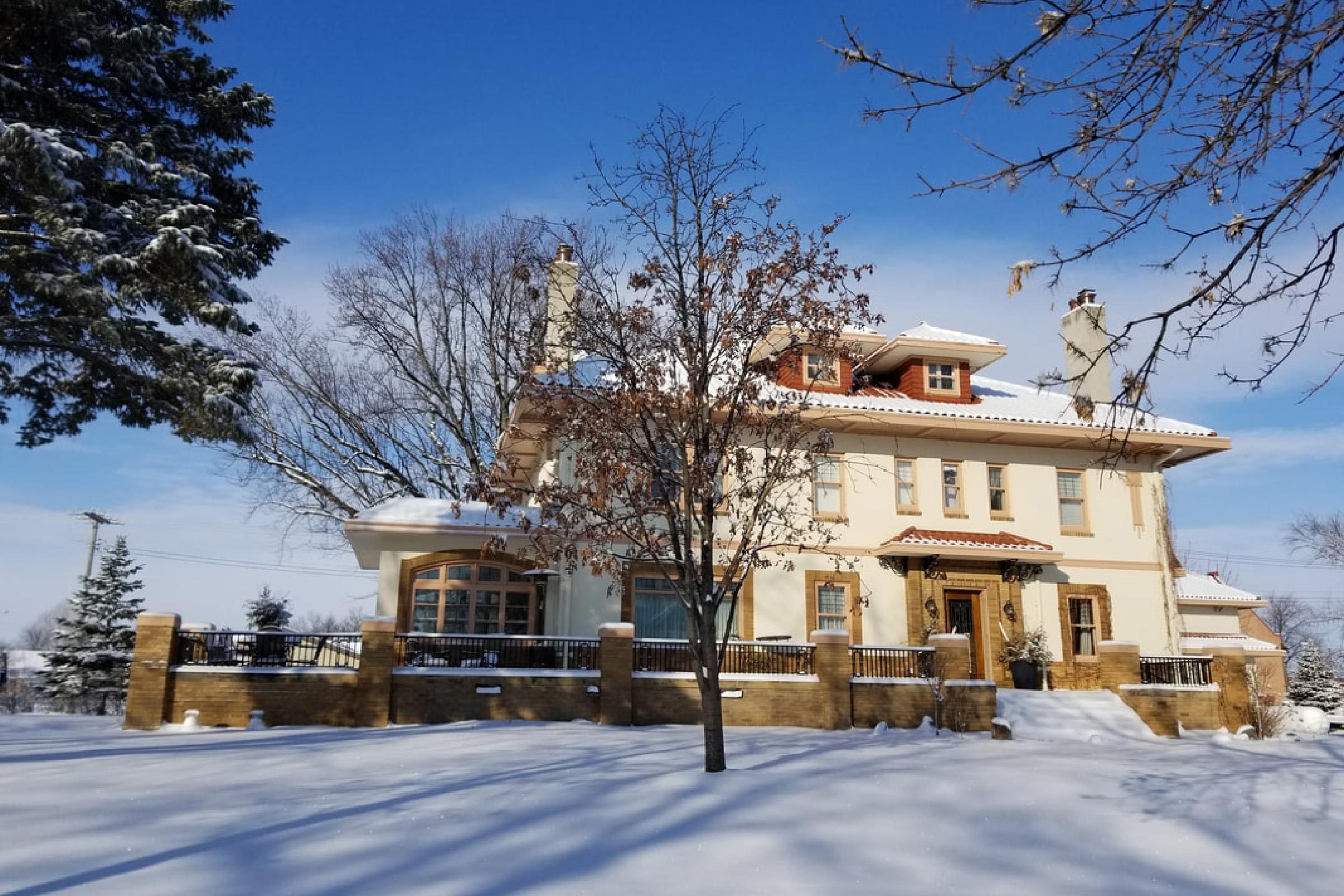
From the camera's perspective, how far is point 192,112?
611 inches

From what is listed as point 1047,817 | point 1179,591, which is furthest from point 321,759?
point 1179,591

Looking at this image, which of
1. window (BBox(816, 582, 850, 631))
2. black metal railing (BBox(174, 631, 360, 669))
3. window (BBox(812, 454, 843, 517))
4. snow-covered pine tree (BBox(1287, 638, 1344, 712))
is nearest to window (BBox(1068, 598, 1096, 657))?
window (BBox(816, 582, 850, 631))

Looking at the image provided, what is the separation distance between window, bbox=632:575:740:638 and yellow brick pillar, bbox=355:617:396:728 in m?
5.59

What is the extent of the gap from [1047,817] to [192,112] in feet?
50.4

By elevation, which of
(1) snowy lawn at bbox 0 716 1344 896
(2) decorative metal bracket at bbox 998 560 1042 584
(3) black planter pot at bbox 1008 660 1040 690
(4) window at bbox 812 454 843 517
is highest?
(4) window at bbox 812 454 843 517

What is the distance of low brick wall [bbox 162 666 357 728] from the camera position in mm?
15047

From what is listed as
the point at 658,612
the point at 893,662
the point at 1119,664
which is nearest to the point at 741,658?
the point at 893,662

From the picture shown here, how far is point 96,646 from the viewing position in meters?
24.8

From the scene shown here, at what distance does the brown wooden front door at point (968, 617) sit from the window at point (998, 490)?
203cm

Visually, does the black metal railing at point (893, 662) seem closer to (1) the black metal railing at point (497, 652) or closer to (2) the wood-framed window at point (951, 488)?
(1) the black metal railing at point (497, 652)

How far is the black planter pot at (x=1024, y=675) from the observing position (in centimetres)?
2002

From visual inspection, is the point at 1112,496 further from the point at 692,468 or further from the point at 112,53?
the point at 112,53

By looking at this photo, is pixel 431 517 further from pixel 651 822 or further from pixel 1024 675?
pixel 1024 675

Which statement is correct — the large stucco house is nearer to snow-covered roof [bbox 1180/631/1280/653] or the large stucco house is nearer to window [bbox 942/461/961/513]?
window [bbox 942/461/961/513]
